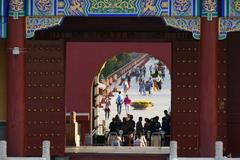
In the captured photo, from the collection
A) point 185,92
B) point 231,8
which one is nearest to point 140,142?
point 185,92

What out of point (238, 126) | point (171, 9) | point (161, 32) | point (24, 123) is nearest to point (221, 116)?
point (238, 126)

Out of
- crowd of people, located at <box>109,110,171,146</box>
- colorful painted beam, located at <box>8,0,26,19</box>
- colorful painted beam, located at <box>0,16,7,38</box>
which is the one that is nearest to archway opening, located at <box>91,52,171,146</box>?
crowd of people, located at <box>109,110,171,146</box>

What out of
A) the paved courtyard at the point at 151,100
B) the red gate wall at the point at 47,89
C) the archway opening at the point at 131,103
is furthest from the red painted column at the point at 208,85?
the paved courtyard at the point at 151,100

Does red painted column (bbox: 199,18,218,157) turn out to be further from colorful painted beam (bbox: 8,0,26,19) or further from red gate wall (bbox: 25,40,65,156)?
red gate wall (bbox: 25,40,65,156)

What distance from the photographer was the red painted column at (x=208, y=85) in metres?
13.1

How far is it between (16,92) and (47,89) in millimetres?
2741

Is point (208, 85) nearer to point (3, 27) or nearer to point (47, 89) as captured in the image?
point (3, 27)

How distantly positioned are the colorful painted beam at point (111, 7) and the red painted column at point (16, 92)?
1.45ft

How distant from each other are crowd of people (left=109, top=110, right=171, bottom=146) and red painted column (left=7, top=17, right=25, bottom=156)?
5.25 m

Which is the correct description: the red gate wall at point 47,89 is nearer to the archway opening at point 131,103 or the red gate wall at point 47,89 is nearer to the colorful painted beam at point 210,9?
the archway opening at point 131,103

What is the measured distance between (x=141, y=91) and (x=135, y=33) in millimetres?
35987

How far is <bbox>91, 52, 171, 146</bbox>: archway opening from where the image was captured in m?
19.4

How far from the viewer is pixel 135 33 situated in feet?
53.2

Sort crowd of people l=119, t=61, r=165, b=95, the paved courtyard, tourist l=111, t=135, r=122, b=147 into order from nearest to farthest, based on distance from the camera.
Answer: tourist l=111, t=135, r=122, b=147 → the paved courtyard → crowd of people l=119, t=61, r=165, b=95
